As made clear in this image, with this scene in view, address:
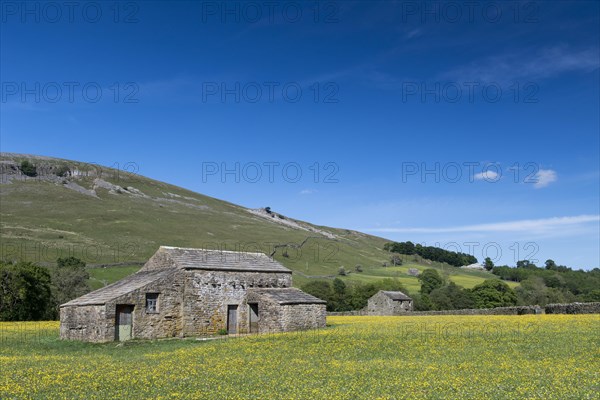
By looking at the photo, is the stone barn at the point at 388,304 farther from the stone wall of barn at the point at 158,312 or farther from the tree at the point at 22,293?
the tree at the point at 22,293

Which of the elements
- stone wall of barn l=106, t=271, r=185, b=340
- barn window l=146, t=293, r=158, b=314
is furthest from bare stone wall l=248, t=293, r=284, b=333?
barn window l=146, t=293, r=158, b=314

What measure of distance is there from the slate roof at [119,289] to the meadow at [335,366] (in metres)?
3.41

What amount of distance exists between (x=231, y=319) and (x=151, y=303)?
6.52 m

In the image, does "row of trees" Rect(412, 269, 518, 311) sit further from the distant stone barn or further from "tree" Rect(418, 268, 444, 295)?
the distant stone barn

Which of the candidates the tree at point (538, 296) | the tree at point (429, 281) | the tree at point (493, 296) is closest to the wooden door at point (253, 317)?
the tree at point (493, 296)

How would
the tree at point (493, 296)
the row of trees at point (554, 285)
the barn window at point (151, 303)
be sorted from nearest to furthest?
the barn window at point (151, 303) < the tree at point (493, 296) < the row of trees at point (554, 285)

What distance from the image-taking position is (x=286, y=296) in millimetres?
38531

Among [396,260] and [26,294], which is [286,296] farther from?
[396,260]

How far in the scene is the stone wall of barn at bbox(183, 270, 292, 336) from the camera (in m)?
37.5

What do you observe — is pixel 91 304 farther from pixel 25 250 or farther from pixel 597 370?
pixel 25 250

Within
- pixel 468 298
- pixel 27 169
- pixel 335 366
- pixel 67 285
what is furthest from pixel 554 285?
pixel 27 169

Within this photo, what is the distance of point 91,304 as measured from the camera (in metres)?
34.6

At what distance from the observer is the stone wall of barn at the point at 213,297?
3753 cm

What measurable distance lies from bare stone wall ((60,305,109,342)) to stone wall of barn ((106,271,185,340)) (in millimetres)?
557
